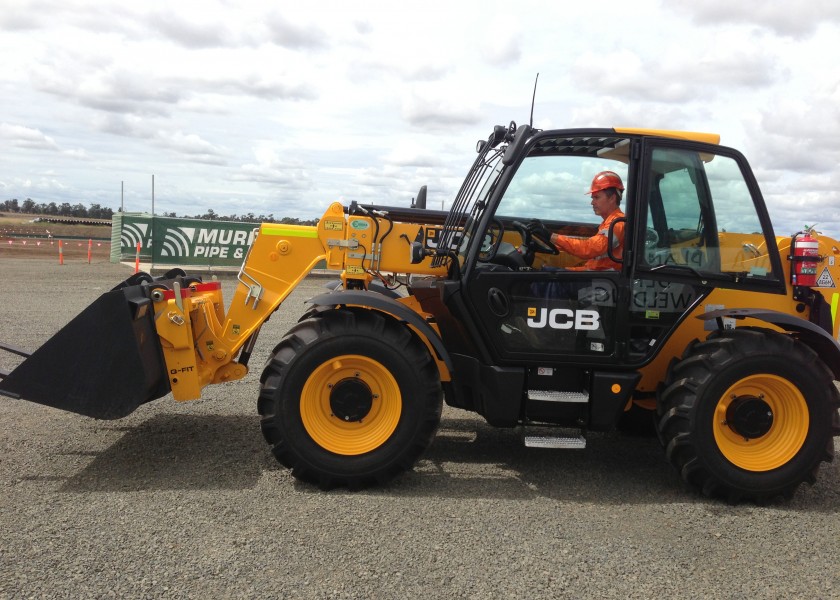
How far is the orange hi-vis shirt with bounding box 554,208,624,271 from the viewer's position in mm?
4633

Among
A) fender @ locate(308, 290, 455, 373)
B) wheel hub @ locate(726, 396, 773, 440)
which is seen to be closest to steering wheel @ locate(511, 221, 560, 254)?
fender @ locate(308, 290, 455, 373)

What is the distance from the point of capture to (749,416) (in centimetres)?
443

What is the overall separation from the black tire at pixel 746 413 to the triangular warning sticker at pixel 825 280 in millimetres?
611

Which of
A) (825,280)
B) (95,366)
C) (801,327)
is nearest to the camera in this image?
(95,366)

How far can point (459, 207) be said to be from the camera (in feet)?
16.5

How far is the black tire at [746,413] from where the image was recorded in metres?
4.36

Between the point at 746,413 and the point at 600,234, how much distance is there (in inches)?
60.0

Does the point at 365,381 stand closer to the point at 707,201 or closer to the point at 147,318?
the point at 147,318

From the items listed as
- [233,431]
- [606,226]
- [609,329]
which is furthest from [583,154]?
[233,431]

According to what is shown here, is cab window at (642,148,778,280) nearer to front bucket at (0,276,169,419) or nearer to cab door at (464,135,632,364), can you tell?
cab door at (464,135,632,364)

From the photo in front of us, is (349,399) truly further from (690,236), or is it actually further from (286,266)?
(690,236)

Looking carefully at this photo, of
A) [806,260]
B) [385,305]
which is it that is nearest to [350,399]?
[385,305]

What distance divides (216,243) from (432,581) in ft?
62.8

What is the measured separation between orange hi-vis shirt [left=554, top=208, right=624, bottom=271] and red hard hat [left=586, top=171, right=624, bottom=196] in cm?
18
